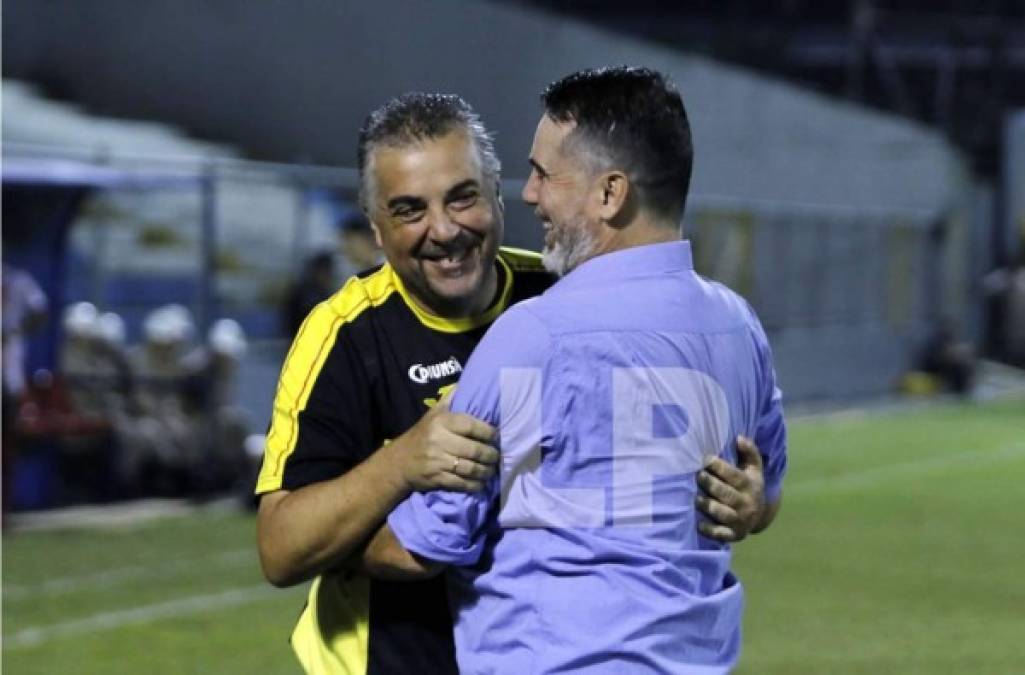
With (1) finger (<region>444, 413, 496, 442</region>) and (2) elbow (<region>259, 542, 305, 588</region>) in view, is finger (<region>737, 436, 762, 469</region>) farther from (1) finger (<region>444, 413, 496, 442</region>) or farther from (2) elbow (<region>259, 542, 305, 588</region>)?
(2) elbow (<region>259, 542, 305, 588</region>)

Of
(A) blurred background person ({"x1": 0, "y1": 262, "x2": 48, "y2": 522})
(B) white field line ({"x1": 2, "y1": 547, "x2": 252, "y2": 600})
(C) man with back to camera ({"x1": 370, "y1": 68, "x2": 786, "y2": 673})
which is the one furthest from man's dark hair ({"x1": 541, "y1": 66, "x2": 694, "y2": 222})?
(A) blurred background person ({"x1": 0, "y1": 262, "x2": 48, "y2": 522})

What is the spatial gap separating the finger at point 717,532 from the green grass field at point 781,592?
219 inches

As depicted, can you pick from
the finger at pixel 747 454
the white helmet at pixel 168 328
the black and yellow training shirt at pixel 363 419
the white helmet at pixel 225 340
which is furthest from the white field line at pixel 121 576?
the finger at pixel 747 454

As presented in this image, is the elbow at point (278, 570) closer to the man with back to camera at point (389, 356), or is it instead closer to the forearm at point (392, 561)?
the man with back to camera at point (389, 356)

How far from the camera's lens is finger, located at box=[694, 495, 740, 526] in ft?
10.3

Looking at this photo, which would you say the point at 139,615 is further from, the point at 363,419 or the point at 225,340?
the point at 363,419

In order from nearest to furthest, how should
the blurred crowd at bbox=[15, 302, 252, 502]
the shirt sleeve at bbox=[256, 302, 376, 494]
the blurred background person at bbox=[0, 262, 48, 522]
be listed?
the shirt sleeve at bbox=[256, 302, 376, 494]
the blurred background person at bbox=[0, 262, 48, 522]
the blurred crowd at bbox=[15, 302, 252, 502]

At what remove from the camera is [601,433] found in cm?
302

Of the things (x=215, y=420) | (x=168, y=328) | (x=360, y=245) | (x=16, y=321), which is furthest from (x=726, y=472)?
(x=168, y=328)

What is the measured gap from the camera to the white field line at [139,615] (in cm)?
945

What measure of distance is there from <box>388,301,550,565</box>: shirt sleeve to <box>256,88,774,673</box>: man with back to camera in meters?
0.21

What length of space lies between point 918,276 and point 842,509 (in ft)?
52.1

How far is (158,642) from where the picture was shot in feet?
30.5

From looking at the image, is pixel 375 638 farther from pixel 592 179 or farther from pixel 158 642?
pixel 158 642
